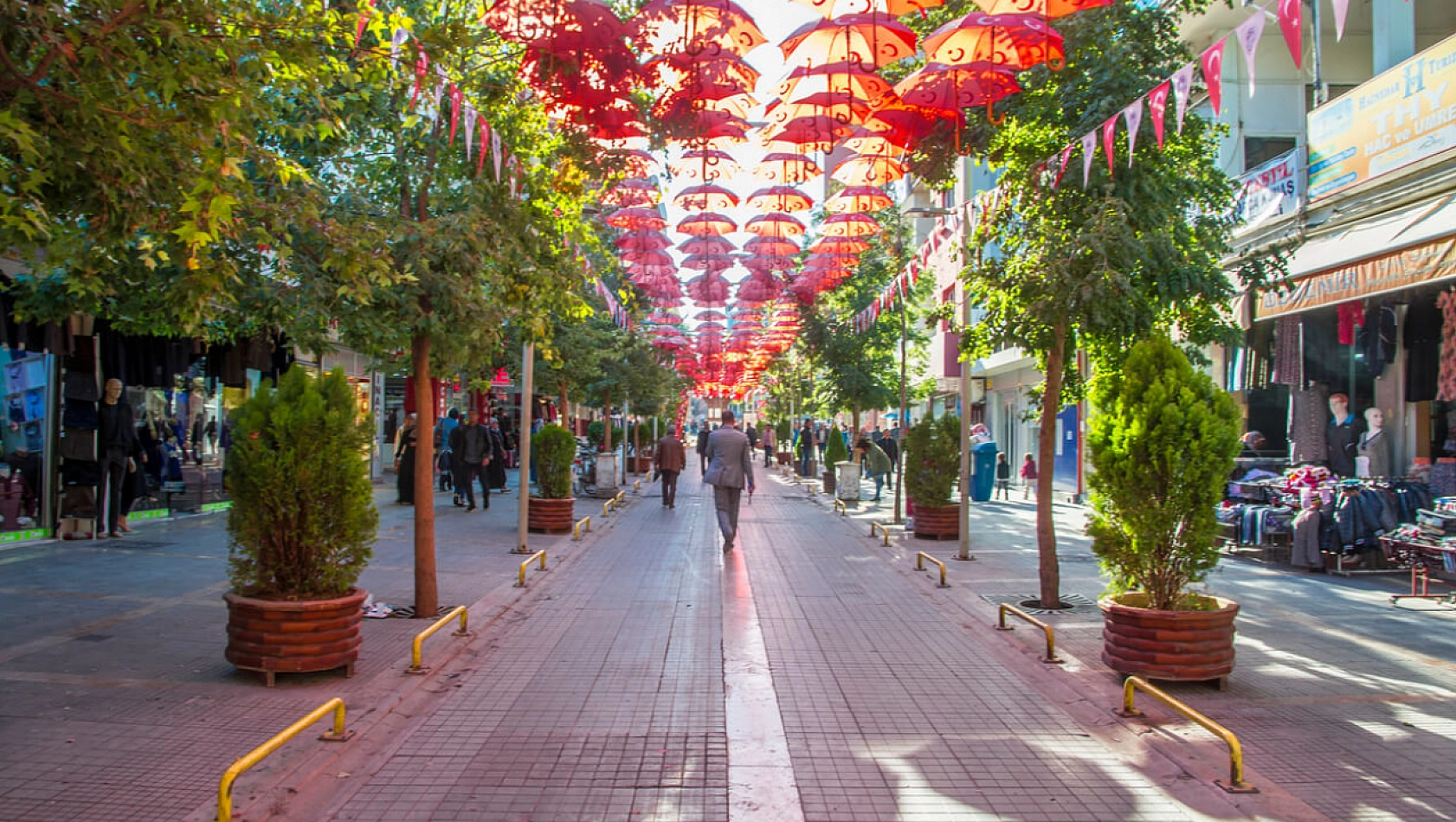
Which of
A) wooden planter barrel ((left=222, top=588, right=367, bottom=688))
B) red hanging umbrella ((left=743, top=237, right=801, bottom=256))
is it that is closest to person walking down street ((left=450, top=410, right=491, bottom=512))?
red hanging umbrella ((left=743, top=237, right=801, bottom=256))

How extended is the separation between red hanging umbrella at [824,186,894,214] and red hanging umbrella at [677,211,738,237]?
4310mm

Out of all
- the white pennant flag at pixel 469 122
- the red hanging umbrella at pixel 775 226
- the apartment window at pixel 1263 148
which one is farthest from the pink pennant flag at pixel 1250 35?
the apartment window at pixel 1263 148

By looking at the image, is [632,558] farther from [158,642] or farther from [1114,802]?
[1114,802]

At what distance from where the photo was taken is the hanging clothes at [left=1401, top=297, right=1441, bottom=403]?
1289 cm

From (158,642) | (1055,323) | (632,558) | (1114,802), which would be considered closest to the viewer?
(1114,802)

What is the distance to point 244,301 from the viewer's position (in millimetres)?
9453

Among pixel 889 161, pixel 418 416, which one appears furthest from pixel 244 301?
pixel 889 161

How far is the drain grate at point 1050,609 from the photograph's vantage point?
9984 mm

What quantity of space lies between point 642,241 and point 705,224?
4.14ft

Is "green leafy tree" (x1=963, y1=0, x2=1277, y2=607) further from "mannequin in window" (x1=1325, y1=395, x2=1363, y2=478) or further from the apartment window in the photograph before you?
the apartment window

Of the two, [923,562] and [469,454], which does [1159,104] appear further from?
[469,454]

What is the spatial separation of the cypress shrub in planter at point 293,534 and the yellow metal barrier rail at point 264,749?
3.41ft

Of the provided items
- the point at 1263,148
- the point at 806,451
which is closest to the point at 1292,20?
the point at 1263,148

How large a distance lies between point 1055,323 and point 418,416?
596 cm
